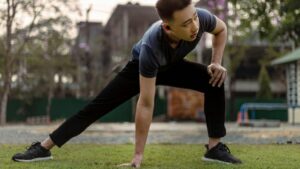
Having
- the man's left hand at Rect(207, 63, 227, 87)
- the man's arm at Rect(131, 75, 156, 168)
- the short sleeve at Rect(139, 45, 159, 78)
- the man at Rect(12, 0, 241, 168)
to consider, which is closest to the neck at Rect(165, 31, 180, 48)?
the man at Rect(12, 0, 241, 168)

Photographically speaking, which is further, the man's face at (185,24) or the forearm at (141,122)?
the forearm at (141,122)

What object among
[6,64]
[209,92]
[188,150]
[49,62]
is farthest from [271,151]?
[49,62]

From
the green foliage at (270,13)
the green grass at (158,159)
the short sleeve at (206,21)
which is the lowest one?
the green grass at (158,159)

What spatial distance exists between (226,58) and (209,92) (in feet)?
104

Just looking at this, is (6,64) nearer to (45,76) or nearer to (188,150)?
(45,76)

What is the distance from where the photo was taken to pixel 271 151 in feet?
18.8

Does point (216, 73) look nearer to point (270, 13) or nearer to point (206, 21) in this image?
point (206, 21)

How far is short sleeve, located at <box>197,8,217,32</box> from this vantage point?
4358 mm

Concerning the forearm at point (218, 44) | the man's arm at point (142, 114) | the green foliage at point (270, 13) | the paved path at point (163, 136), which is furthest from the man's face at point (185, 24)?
the green foliage at point (270, 13)

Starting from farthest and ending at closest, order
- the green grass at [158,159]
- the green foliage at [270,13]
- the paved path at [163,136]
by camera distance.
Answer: the green foliage at [270,13] → the paved path at [163,136] → the green grass at [158,159]

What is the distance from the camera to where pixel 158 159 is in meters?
4.94

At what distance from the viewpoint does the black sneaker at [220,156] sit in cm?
457

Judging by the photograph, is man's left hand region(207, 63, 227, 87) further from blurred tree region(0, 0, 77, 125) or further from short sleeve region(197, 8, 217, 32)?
blurred tree region(0, 0, 77, 125)

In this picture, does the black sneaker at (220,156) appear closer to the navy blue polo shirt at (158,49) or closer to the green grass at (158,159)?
the green grass at (158,159)
